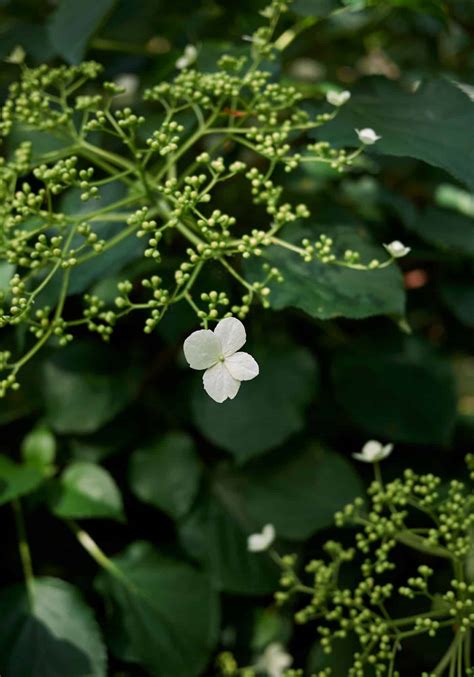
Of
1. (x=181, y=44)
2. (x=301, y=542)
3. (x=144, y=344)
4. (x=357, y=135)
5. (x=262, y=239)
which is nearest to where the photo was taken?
(x=262, y=239)

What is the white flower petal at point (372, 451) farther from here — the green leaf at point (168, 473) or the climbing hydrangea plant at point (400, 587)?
the green leaf at point (168, 473)

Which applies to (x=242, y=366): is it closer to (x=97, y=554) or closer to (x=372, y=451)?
(x=372, y=451)

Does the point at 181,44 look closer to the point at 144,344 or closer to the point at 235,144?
the point at 235,144

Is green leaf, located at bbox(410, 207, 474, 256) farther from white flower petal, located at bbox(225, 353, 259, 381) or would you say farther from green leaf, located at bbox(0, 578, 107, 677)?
green leaf, located at bbox(0, 578, 107, 677)

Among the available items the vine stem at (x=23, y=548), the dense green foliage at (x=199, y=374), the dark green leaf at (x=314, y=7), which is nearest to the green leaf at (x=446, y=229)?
the dense green foliage at (x=199, y=374)

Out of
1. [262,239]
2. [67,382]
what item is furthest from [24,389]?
[262,239]

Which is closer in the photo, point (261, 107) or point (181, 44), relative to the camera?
point (261, 107)

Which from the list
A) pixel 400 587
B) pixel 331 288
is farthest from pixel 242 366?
pixel 400 587
